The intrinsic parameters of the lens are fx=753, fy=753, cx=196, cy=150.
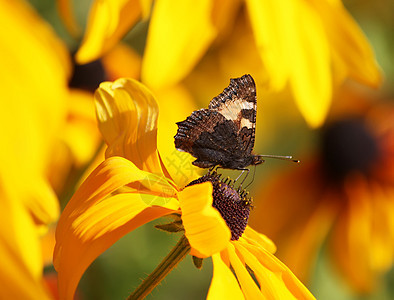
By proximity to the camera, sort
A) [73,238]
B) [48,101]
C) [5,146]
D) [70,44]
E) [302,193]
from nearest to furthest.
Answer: [73,238], [5,146], [48,101], [70,44], [302,193]

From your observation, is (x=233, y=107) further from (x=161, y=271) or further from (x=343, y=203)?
(x=343, y=203)

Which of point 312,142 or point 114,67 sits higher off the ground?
point 114,67

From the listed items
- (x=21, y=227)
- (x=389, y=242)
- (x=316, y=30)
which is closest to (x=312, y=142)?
(x=389, y=242)

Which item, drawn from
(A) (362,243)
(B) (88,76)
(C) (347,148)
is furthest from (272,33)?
(C) (347,148)

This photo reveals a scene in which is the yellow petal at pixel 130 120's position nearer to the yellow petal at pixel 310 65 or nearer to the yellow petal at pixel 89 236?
the yellow petal at pixel 89 236

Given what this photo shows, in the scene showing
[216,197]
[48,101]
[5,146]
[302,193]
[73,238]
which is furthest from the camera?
[302,193]

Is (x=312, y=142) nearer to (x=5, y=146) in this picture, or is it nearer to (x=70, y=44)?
(x=70, y=44)
